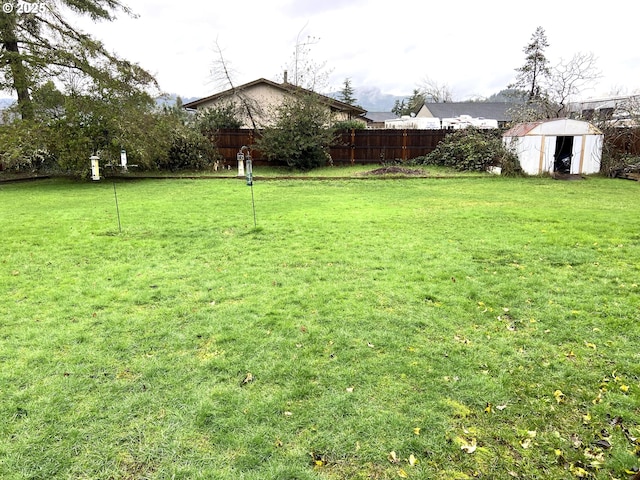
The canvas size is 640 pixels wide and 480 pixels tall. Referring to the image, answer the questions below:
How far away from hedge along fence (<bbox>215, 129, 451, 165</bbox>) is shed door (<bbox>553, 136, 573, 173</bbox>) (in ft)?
13.7

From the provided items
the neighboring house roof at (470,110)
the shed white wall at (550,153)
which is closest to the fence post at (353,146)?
the shed white wall at (550,153)

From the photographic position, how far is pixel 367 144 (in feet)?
→ 54.2

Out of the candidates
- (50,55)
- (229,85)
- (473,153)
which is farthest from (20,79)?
(473,153)

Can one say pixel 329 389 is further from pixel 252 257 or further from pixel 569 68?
pixel 569 68

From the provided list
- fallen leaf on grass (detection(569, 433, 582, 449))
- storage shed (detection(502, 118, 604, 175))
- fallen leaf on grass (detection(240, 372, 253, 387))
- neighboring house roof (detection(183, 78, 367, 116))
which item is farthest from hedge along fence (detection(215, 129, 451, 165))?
fallen leaf on grass (detection(569, 433, 582, 449))

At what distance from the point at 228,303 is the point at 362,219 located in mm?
3964

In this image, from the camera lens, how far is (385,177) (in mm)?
13523

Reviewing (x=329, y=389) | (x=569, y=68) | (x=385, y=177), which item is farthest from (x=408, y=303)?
(x=569, y=68)

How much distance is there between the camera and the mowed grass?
1.99 meters

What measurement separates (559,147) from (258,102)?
13298 millimetres

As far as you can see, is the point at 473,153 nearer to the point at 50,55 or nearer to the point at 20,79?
the point at 50,55

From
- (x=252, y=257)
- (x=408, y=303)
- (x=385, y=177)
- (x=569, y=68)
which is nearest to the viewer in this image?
(x=408, y=303)

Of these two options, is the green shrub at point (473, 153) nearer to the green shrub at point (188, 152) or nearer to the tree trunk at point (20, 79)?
the green shrub at point (188, 152)

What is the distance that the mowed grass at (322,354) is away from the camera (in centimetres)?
199
